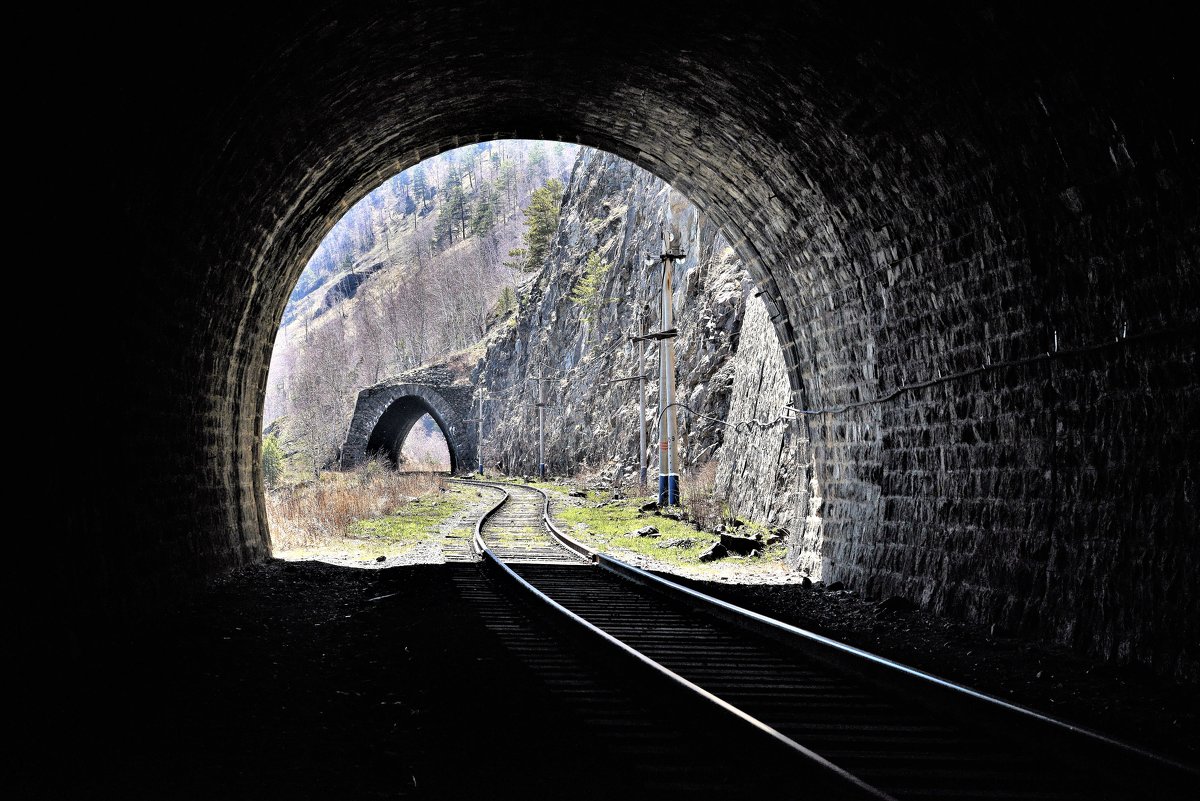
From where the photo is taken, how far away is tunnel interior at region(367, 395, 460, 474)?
57.4 m

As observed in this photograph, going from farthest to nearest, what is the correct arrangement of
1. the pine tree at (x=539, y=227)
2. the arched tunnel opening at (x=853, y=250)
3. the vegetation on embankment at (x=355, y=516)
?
1. the pine tree at (x=539, y=227)
2. the vegetation on embankment at (x=355, y=516)
3. the arched tunnel opening at (x=853, y=250)

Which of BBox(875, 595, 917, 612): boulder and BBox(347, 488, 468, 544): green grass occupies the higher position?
BBox(347, 488, 468, 544): green grass

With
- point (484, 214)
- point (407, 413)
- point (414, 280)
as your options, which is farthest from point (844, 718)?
point (484, 214)

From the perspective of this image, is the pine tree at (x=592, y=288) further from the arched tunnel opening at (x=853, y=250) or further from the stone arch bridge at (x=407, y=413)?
the arched tunnel opening at (x=853, y=250)

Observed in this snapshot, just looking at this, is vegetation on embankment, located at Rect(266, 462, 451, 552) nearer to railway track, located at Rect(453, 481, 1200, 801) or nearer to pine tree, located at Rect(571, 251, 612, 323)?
railway track, located at Rect(453, 481, 1200, 801)

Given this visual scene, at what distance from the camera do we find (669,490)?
22734 millimetres

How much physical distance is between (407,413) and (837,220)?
54.4 meters

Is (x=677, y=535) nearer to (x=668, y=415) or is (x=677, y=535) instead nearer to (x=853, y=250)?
(x=668, y=415)

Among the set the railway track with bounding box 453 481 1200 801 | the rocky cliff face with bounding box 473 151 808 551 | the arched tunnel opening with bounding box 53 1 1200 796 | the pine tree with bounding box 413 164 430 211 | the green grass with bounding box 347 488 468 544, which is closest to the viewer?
the railway track with bounding box 453 481 1200 801

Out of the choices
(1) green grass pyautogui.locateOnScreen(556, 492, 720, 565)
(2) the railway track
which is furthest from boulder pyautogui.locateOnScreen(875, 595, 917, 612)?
(1) green grass pyautogui.locateOnScreen(556, 492, 720, 565)

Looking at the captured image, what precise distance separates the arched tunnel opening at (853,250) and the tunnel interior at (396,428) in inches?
1778

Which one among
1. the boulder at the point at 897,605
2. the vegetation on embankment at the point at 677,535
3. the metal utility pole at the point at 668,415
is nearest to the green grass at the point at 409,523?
the vegetation on embankment at the point at 677,535

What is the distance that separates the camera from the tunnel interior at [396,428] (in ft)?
188

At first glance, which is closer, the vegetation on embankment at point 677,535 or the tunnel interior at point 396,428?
the vegetation on embankment at point 677,535
